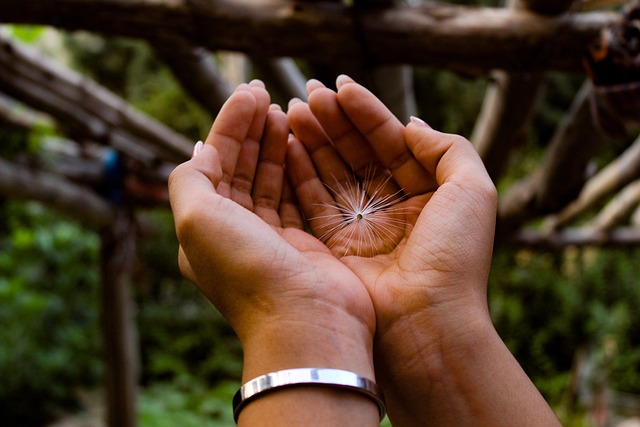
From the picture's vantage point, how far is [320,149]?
133 centimetres

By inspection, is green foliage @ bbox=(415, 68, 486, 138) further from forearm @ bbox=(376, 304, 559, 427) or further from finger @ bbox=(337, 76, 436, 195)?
forearm @ bbox=(376, 304, 559, 427)

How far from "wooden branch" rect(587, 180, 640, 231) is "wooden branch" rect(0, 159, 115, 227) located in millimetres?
3671

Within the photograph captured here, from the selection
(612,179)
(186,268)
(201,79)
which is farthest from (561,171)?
(186,268)

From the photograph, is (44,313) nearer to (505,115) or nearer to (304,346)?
(505,115)

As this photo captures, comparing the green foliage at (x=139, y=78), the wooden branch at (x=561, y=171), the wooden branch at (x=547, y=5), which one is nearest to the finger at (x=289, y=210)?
the wooden branch at (x=547, y=5)

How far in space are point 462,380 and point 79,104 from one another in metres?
3.27

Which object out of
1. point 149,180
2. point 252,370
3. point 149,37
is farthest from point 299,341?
point 149,180

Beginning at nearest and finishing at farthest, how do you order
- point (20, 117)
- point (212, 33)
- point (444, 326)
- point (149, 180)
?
point (444, 326) → point (212, 33) → point (20, 117) → point (149, 180)

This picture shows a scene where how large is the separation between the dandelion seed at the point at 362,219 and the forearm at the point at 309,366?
271mm

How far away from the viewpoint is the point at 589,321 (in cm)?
802

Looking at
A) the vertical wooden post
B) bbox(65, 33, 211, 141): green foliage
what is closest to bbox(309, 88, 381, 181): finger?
the vertical wooden post

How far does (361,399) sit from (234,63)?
368 centimetres

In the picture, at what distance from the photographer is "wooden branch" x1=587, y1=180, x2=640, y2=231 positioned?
4.49 metres

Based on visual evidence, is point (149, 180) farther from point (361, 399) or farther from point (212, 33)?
point (361, 399)
